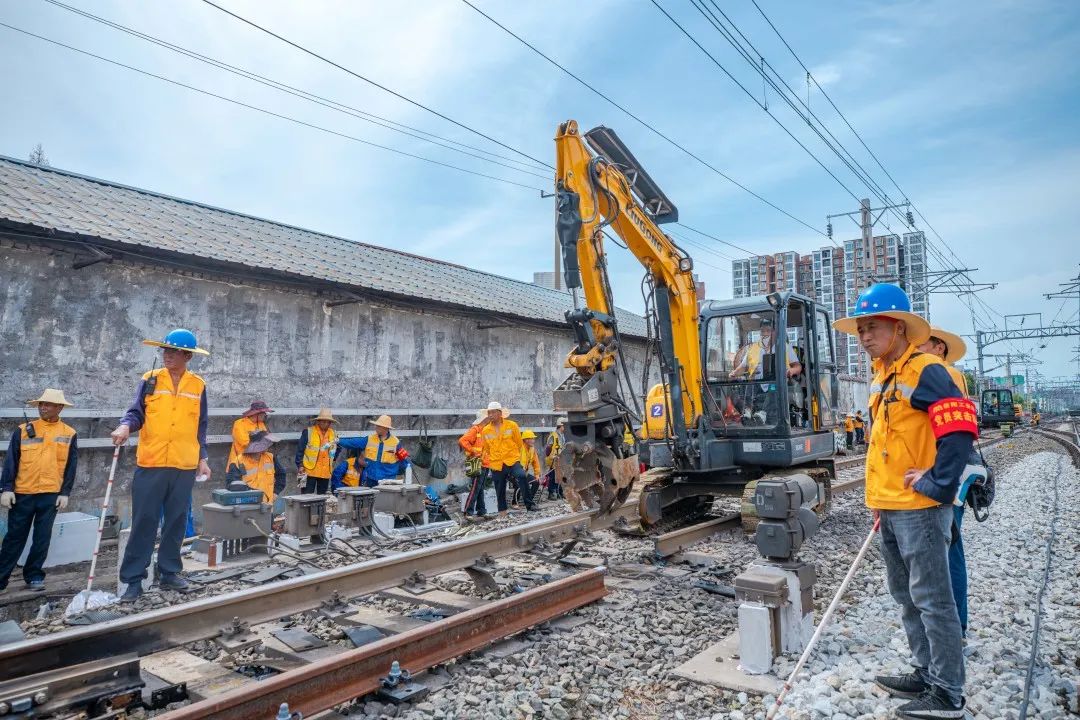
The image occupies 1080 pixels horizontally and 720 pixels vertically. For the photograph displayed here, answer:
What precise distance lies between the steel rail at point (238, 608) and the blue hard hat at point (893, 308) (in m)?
3.52

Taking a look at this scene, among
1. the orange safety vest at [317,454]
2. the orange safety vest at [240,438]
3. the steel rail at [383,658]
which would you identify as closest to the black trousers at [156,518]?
the steel rail at [383,658]

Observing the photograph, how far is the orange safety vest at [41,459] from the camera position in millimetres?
6594

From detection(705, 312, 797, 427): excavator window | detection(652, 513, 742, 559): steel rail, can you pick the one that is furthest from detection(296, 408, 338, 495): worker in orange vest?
detection(705, 312, 797, 427): excavator window

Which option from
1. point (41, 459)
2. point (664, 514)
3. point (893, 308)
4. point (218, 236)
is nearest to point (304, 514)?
point (41, 459)

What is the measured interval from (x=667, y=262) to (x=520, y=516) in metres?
5.12

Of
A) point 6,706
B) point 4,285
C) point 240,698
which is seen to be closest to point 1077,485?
point 240,698

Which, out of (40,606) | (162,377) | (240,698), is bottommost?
(40,606)

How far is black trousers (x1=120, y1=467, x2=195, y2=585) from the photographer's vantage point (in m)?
5.54

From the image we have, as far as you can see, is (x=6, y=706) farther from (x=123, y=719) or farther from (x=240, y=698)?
(x=240, y=698)

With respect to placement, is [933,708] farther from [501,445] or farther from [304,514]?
[501,445]

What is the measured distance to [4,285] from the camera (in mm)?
8172

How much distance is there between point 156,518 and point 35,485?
2.07 metres

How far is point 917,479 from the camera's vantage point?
307cm

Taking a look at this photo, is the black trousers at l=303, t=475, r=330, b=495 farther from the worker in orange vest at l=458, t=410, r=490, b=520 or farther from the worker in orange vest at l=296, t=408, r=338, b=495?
the worker in orange vest at l=458, t=410, r=490, b=520
